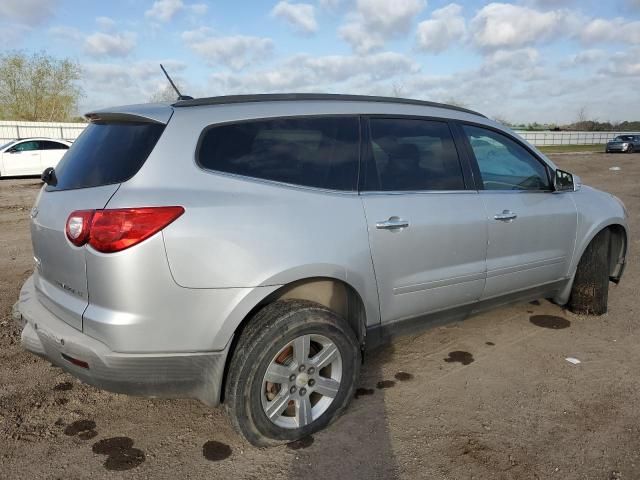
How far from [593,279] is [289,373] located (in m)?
3.15

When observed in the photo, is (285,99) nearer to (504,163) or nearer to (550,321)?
(504,163)

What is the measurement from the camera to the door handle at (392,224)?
297cm

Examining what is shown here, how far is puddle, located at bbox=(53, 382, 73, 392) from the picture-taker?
3.38m

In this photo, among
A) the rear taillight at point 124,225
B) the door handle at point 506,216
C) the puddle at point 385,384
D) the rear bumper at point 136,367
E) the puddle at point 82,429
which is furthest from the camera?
the door handle at point 506,216

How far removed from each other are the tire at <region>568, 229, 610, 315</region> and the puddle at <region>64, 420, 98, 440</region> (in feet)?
12.9

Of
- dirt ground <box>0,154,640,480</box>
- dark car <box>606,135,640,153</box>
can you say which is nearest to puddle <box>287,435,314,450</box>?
dirt ground <box>0,154,640,480</box>

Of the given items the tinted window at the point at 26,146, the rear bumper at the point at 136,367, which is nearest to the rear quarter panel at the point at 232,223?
the rear bumper at the point at 136,367

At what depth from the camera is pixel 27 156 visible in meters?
17.7

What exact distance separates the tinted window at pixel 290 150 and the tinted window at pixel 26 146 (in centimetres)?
1792

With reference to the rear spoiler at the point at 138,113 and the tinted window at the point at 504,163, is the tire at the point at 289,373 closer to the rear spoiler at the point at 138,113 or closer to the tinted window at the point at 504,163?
the rear spoiler at the point at 138,113

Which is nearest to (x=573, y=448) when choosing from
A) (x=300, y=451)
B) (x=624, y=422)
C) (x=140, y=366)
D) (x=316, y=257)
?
(x=624, y=422)

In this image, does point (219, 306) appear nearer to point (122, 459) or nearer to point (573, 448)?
point (122, 459)

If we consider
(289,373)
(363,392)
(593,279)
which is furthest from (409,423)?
(593,279)

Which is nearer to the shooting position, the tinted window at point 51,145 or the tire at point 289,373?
the tire at point 289,373
